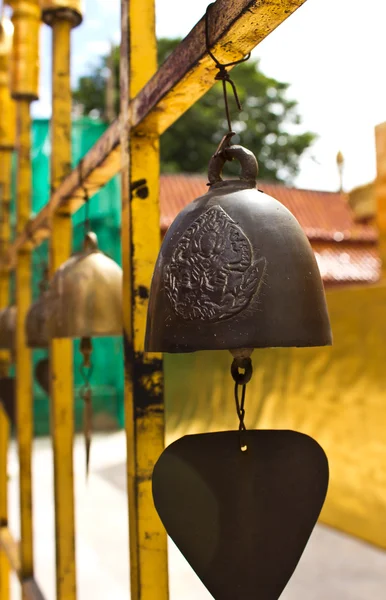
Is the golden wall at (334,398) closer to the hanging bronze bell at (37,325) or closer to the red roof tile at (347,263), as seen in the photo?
the hanging bronze bell at (37,325)

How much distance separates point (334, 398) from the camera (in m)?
2.91

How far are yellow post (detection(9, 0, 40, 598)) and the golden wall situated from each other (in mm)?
694

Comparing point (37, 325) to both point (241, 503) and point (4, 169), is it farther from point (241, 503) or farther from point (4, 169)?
point (4, 169)

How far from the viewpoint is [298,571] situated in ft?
11.1

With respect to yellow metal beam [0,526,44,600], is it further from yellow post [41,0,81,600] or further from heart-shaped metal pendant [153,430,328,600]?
heart-shaped metal pendant [153,430,328,600]

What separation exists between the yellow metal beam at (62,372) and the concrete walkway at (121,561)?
127cm

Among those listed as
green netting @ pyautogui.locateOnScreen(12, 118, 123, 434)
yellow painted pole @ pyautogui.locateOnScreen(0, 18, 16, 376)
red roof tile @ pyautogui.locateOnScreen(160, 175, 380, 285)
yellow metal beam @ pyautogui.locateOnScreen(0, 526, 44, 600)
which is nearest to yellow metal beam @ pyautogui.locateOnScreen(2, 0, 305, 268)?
yellow metal beam @ pyautogui.locateOnScreen(0, 526, 44, 600)

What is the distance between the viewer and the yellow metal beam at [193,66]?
2.75 feet

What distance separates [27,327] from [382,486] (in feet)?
5.61

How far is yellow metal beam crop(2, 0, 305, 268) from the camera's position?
0.84 meters

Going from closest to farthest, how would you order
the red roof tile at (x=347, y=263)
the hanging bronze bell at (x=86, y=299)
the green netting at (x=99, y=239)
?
the hanging bronze bell at (x=86, y=299) → the green netting at (x=99, y=239) → the red roof tile at (x=347, y=263)

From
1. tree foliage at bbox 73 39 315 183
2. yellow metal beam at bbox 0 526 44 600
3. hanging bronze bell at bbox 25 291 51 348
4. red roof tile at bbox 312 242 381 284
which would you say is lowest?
yellow metal beam at bbox 0 526 44 600

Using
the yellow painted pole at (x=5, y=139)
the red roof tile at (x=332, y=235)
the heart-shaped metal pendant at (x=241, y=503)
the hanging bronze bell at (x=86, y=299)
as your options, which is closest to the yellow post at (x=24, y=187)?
the yellow painted pole at (x=5, y=139)

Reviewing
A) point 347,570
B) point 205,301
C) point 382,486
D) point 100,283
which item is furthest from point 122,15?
point 347,570
